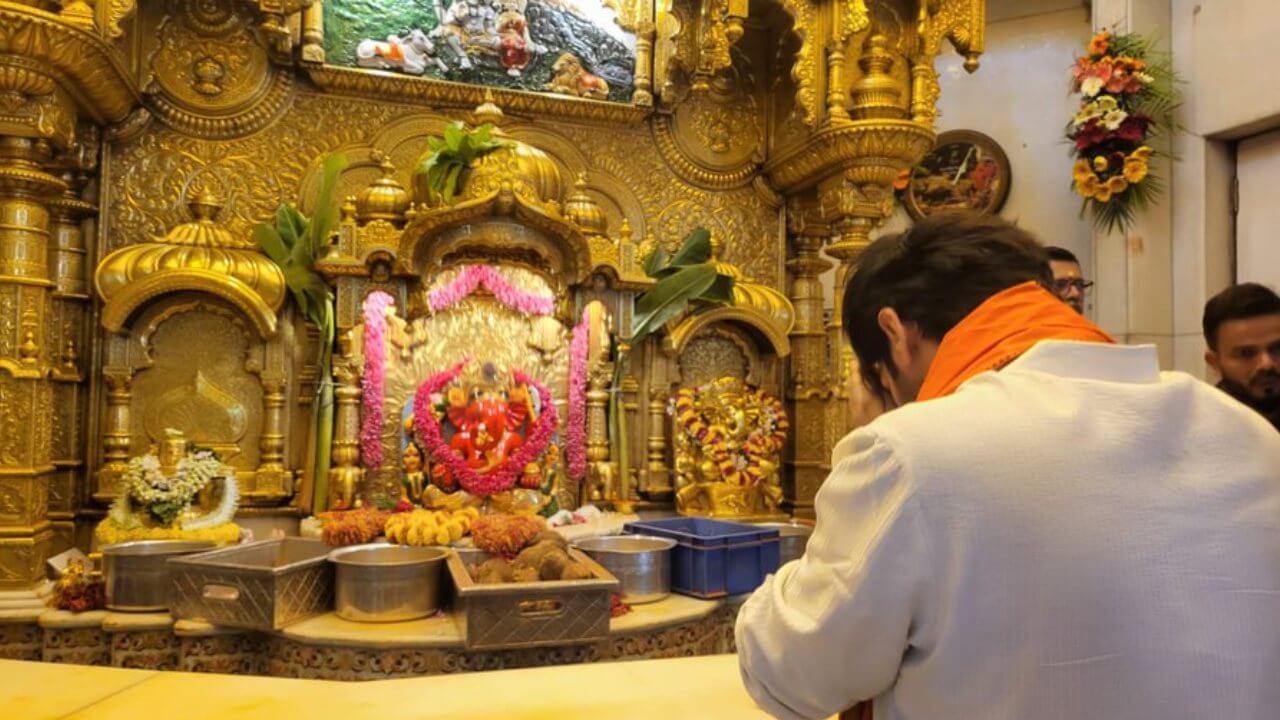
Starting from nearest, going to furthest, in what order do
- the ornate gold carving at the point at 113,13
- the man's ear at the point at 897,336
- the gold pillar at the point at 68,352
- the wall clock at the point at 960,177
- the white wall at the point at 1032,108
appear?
the man's ear at the point at 897,336 < the ornate gold carving at the point at 113,13 < the gold pillar at the point at 68,352 < the white wall at the point at 1032,108 < the wall clock at the point at 960,177

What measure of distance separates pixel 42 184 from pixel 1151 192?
21.5ft

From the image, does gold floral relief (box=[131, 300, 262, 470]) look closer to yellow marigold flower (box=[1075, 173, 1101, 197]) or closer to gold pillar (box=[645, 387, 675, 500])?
gold pillar (box=[645, 387, 675, 500])

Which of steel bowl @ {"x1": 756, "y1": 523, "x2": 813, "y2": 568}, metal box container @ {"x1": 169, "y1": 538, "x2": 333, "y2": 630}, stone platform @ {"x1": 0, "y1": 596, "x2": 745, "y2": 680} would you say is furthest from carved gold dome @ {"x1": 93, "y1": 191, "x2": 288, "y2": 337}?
steel bowl @ {"x1": 756, "y1": 523, "x2": 813, "y2": 568}

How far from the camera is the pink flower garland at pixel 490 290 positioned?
5.14 meters

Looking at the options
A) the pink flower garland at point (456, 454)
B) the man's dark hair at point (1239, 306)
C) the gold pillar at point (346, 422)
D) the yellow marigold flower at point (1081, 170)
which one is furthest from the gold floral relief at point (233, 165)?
the yellow marigold flower at point (1081, 170)

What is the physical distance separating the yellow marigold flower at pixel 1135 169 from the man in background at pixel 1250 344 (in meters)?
3.55

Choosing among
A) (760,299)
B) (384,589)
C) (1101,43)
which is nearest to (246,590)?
(384,589)

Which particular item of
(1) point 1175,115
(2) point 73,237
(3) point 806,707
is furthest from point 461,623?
(1) point 1175,115

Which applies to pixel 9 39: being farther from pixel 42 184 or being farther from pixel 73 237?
pixel 73 237

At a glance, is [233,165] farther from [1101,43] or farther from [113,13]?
[1101,43]

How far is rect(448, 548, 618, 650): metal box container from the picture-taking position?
118 inches

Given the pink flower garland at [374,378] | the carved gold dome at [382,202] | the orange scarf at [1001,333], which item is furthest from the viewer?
the carved gold dome at [382,202]

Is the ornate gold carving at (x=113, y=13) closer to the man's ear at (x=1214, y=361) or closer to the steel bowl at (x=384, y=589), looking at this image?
the steel bowl at (x=384, y=589)

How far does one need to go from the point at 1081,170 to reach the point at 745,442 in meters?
3.13
